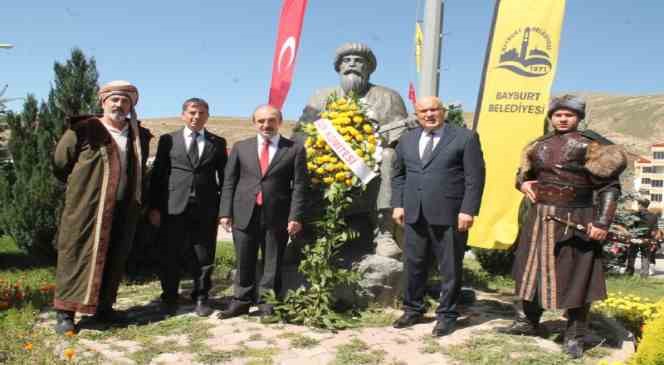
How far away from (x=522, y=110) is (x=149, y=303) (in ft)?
15.2

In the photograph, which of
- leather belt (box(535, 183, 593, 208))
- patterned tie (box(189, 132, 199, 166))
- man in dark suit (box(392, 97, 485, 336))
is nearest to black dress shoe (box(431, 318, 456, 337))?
man in dark suit (box(392, 97, 485, 336))

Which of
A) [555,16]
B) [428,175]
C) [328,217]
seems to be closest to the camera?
[428,175]

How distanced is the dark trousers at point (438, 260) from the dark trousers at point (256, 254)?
1042 mm

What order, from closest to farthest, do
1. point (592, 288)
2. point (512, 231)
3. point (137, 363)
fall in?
point (137, 363)
point (592, 288)
point (512, 231)

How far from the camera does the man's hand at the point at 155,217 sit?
427cm

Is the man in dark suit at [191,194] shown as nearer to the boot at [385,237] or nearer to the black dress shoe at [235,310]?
the black dress shoe at [235,310]

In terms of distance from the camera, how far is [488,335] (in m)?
3.95

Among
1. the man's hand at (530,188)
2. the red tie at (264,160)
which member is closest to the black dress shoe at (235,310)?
the red tie at (264,160)

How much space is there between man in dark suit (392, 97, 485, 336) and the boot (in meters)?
0.71

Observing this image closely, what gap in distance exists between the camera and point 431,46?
19.2 feet

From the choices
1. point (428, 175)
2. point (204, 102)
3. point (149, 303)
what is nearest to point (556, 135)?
point (428, 175)

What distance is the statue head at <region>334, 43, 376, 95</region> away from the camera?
5164mm

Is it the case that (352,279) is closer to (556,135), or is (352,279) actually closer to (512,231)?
(556,135)

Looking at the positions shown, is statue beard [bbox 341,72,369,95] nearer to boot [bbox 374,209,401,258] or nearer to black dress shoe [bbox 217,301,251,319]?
boot [bbox 374,209,401,258]
